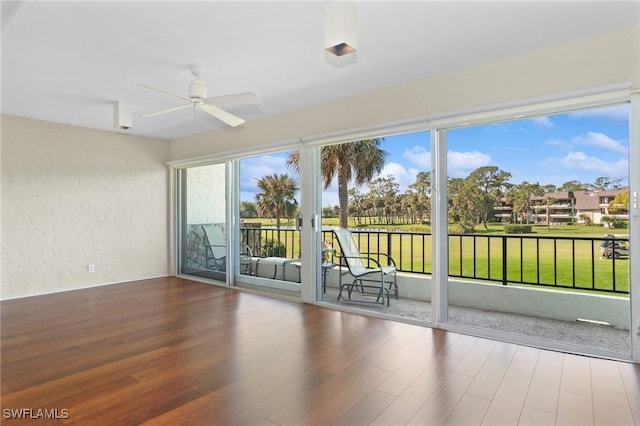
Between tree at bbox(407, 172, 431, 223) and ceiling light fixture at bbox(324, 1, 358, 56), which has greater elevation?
ceiling light fixture at bbox(324, 1, 358, 56)

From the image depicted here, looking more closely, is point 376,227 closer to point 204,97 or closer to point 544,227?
point 544,227

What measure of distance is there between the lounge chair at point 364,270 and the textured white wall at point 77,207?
360cm

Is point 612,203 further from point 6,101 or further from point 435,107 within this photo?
point 6,101

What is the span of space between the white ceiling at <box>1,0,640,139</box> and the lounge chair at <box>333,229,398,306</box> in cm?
177

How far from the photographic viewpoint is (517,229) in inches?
130

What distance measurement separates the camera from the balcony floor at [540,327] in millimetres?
2865

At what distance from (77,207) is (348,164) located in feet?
13.3

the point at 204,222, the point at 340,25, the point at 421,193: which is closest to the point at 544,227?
the point at 421,193

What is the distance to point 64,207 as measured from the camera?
514cm

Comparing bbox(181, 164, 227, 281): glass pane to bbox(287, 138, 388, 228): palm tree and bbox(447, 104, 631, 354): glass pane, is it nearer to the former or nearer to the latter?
bbox(287, 138, 388, 228): palm tree

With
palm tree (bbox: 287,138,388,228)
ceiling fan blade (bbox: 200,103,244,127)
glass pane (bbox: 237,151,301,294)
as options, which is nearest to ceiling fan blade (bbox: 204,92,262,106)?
ceiling fan blade (bbox: 200,103,244,127)

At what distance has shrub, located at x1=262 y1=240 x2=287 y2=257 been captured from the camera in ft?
16.4

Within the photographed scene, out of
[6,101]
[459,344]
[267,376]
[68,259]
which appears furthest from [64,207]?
[459,344]

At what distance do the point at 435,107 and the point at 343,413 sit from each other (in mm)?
2790
